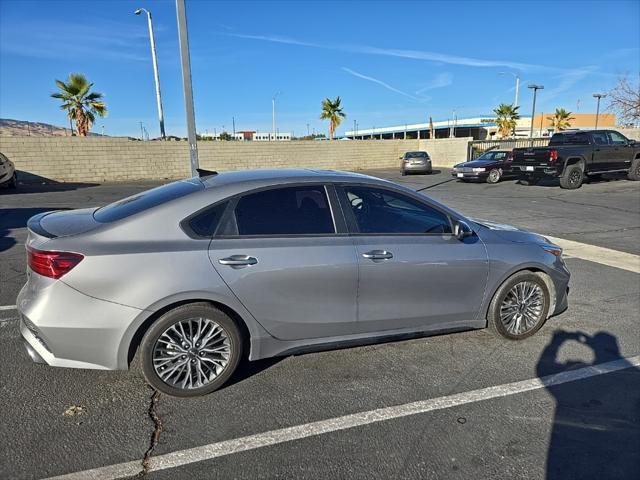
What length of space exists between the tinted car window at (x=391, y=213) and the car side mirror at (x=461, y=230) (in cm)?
6

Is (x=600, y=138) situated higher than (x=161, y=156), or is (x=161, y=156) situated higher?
(x=600, y=138)

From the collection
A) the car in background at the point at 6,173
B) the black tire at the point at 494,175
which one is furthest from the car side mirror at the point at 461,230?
the car in background at the point at 6,173

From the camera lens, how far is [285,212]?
3.18 m

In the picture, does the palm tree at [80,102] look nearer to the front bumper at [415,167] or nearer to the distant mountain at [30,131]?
the distant mountain at [30,131]

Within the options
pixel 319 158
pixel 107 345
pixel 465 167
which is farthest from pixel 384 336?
pixel 319 158

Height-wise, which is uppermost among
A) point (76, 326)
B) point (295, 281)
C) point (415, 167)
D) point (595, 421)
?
point (415, 167)

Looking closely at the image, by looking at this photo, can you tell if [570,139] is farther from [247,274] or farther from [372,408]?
[247,274]

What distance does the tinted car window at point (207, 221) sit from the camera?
294 centimetres

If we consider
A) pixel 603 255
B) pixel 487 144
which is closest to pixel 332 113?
pixel 487 144

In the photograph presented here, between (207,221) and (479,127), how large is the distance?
7135 cm

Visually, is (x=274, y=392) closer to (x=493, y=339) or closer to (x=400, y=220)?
(x=400, y=220)

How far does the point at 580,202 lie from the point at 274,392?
13.5 meters

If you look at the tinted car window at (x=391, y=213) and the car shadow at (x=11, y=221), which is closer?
the tinted car window at (x=391, y=213)

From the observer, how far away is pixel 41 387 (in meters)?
3.09
